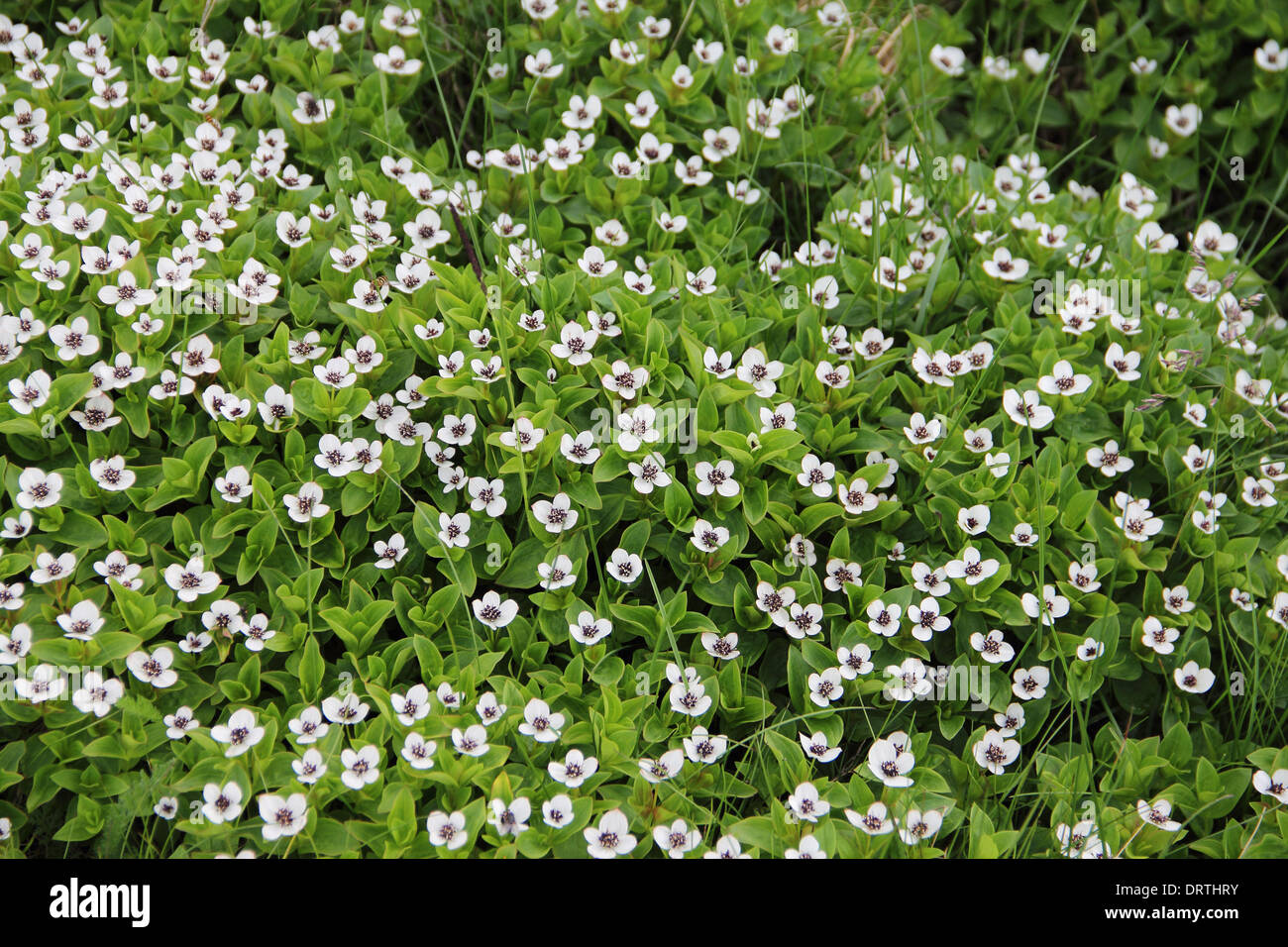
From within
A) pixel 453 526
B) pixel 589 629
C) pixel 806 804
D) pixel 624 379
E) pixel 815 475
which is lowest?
pixel 806 804

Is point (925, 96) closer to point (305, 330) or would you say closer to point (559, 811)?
point (305, 330)

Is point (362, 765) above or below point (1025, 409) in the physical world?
below

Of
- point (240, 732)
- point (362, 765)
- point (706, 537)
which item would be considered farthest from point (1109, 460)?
point (240, 732)

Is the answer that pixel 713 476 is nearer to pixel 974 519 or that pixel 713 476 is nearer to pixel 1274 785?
pixel 974 519

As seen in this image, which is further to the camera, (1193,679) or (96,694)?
(1193,679)

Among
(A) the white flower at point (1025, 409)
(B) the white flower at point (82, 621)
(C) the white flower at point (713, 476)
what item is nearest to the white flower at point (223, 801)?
(B) the white flower at point (82, 621)

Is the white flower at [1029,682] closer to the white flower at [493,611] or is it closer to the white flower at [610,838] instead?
the white flower at [610,838]

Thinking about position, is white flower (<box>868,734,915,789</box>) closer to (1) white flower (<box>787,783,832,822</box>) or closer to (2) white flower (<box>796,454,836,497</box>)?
(1) white flower (<box>787,783,832,822</box>)

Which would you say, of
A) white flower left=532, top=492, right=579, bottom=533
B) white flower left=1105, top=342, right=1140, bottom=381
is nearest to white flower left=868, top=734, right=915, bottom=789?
white flower left=532, top=492, right=579, bottom=533
